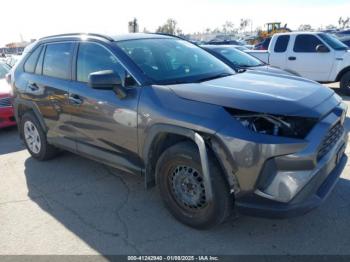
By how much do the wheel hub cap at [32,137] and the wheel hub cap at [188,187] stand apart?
2823 mm

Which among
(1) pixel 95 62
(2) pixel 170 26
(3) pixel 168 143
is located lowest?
(2) pixel 170 26

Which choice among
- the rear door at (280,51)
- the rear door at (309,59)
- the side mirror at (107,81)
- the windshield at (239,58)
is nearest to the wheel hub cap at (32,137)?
the side mirror at (107,81)

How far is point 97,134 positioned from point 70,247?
1304 millimetres

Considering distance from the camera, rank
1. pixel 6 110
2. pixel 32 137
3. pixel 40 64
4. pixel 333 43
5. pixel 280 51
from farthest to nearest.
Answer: pixel 280 51, pixel 333 43, pixel 6 110, pixel 32 137, pixel 40 64

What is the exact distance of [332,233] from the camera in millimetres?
3141

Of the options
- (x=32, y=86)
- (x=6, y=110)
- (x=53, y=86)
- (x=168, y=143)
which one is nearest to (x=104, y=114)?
(x=168, y=143)

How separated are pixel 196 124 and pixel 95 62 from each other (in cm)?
168

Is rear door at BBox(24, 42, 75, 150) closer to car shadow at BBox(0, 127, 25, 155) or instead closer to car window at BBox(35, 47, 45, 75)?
car window at BBox(35, 47, 45, 75)

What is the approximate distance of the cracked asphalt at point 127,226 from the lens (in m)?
3.06

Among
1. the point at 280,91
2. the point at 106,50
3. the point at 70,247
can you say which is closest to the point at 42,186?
the point at 70,247

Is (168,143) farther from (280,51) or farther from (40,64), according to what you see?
(280,51)

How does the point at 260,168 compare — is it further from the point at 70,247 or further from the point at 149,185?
the point at 70,247

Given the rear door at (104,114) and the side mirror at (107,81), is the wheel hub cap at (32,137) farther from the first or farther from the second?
the side mirror at (107,81)

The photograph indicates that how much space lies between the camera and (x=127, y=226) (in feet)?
11.3
